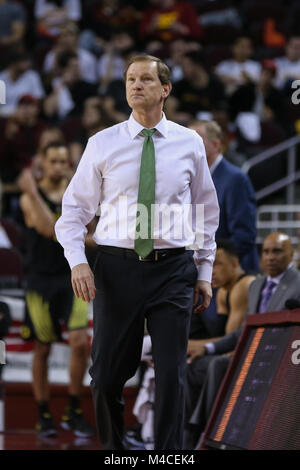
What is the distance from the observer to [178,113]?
8.71 meters

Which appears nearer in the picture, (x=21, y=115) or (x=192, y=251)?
(x=192, y=251)

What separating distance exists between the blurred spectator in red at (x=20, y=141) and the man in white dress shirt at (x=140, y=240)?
574 cm

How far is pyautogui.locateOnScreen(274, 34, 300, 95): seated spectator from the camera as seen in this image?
936 centimetres

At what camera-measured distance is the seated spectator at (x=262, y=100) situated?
29.4ft

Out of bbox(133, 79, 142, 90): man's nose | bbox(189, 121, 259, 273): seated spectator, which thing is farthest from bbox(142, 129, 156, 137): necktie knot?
bbox(189, 121, 259, 273): seated spectator

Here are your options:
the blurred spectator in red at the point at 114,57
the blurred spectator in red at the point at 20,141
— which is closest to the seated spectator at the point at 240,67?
the blurred spectator in red at the point at 114,57

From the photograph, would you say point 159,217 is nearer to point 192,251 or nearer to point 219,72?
point 192,251

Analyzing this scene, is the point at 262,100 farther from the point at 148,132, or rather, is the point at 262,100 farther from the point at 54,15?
the point at 148,132

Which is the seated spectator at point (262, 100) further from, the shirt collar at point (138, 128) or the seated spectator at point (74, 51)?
the shirt collar at point (138, 128)

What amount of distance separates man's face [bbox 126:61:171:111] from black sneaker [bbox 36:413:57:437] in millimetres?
2912

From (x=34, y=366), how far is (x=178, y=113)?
3749mm
